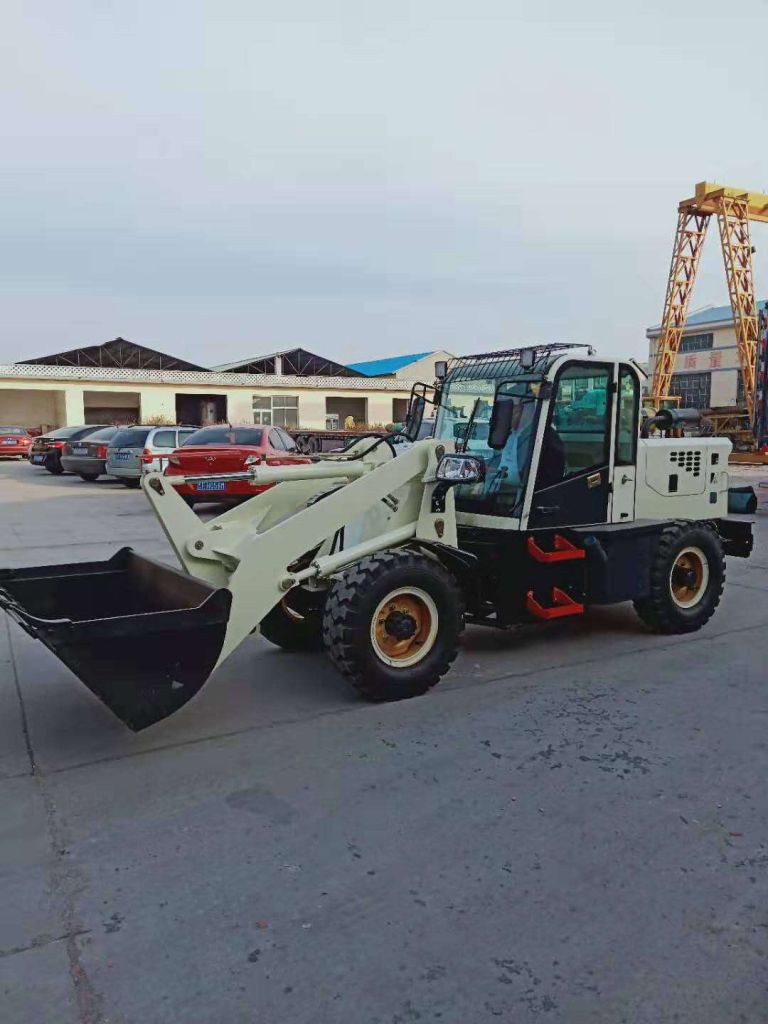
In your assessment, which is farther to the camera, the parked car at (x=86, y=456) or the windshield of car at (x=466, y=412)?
the parked car at (x=86, y=456)

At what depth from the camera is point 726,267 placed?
34594mm

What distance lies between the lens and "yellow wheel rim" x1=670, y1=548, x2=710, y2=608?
6668mm

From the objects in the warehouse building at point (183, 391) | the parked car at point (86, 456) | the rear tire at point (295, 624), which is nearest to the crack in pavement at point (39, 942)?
the rear tire at point (295, 624)

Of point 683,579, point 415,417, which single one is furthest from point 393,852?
point 683,579

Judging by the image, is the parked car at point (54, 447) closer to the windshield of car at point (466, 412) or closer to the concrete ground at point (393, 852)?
the windshield of car at point (466, 412)

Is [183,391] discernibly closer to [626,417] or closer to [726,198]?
[726,198]

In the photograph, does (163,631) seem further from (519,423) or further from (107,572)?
(519,423)

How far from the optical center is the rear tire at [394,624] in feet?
15.9

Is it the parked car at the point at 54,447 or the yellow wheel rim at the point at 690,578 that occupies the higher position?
the parked car at the point at 54,447

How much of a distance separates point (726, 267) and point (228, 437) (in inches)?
1080

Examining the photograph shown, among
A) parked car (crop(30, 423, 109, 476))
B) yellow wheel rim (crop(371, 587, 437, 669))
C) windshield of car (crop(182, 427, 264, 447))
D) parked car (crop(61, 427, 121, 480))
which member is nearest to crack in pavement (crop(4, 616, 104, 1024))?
yellow wheel rim (crop(371, 587, 437, 669))

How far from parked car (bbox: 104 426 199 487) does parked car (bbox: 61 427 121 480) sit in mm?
931

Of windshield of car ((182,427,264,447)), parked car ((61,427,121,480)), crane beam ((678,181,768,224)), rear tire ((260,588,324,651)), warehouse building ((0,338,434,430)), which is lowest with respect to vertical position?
rear tire ((260,588,324,651))

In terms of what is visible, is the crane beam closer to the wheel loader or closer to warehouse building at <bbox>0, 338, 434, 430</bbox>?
warehouse building at <bbox>0, 338, 434, 430</bbox>
